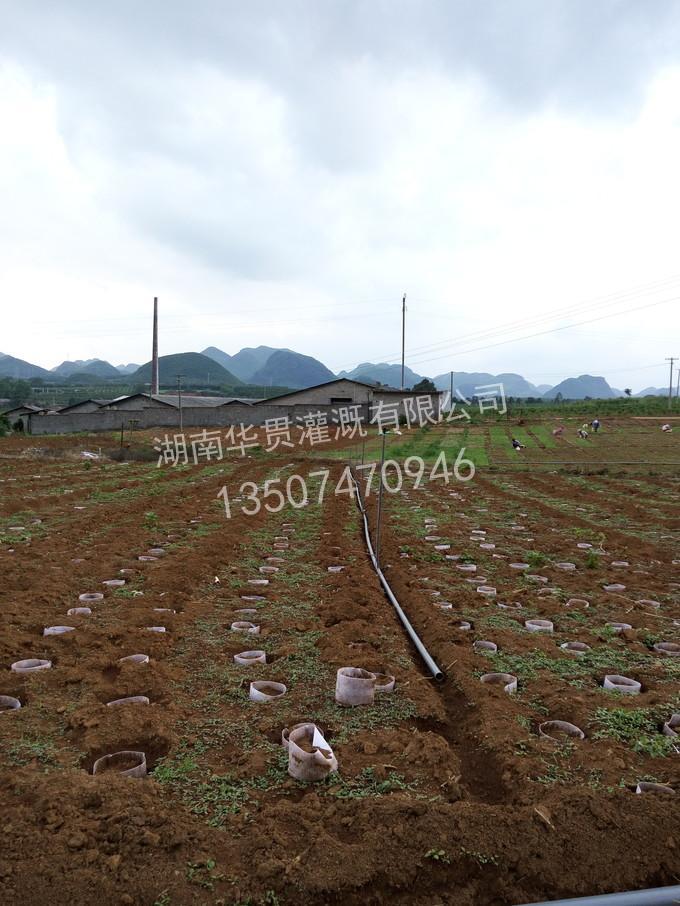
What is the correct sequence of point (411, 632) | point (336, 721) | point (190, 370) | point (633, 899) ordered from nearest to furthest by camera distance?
point (633, 899), point (336, 721), point (411, 632), point (190, 370)

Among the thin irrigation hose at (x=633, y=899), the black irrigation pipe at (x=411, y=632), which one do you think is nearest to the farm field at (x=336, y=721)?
the black irrigation pipe at (x=411, y=632)

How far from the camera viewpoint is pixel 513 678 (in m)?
3.97

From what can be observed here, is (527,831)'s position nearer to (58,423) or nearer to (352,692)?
(352,692)

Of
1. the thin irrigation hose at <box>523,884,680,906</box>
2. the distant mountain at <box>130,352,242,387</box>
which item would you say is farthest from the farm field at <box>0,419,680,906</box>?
the distant mountain at <box>130,352,242,387</box>

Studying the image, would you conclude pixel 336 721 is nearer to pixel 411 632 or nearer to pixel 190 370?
pixel 411 632

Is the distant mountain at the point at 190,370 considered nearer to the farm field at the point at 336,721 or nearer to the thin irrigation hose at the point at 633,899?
the farm field at the point at 336,721

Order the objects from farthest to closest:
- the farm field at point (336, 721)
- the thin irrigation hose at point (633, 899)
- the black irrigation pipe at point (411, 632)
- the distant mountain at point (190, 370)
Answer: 1. the distant mountain at point (190, 370)
2. the black irrigation pipe at point (411, 632)
3. the farm field at point (336, 721)
4. the thin irrigation hose at point (633, 899)

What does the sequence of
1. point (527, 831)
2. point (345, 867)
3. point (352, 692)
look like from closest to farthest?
1. point (345, 867)
2. point (527, 831)
3. point (352, 692)

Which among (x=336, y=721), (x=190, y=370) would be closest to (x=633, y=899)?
(x=336, y=721)

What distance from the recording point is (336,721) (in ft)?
11.2

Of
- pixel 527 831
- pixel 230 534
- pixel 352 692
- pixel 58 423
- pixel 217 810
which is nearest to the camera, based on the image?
pixel 527 831

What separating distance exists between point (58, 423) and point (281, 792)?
3979cm

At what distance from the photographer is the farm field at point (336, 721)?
2.19m

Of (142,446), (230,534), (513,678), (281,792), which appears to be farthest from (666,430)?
(281,792)
